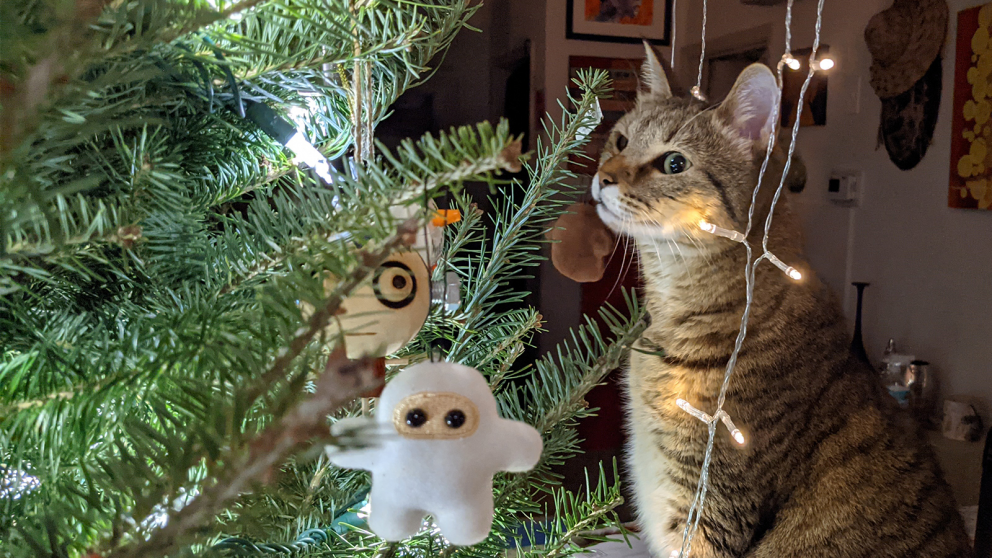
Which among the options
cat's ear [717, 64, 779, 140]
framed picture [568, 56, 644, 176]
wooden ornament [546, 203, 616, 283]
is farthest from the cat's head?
framed picture [568, 56, 644, 176]

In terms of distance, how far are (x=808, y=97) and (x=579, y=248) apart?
1.39 meters

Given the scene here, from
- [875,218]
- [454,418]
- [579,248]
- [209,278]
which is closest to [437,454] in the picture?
[454,418]

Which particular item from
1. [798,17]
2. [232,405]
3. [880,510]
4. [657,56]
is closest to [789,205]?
[657,56]

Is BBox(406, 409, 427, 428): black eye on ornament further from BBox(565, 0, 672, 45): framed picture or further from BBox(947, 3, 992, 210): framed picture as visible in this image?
BBox(565, 0, 672, 45): framed picture

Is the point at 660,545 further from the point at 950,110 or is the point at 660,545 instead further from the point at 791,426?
the point at 950,110

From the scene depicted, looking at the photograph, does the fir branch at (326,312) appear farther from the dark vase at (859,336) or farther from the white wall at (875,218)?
the dark vase at (859,336)

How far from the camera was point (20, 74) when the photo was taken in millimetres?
146

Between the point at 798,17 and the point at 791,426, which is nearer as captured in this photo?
the point at 791,426

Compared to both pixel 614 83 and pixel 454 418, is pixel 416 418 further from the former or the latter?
pixel 614 83

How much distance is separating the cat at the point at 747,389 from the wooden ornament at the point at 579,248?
19 centimetres

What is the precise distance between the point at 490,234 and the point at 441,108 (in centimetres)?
31

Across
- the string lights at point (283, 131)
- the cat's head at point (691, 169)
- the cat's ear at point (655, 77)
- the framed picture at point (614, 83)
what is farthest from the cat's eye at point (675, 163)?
the framed picture at point (614, 83)

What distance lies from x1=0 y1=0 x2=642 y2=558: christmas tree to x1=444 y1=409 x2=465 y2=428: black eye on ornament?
0.05 m

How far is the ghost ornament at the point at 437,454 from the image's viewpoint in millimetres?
243
